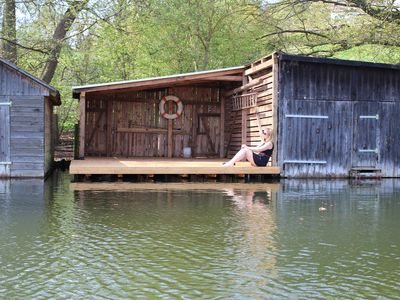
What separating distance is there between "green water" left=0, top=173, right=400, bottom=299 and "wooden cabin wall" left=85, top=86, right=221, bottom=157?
7.03 m

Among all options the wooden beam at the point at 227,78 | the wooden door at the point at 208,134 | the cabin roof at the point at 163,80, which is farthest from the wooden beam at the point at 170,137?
the wooden beam at the point at 227,78

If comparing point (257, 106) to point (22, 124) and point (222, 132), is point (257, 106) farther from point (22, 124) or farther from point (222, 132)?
point (22, 124)

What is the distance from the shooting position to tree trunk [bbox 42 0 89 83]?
2186 centimetres

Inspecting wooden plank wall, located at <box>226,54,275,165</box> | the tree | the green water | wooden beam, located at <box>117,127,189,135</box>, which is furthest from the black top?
the tree

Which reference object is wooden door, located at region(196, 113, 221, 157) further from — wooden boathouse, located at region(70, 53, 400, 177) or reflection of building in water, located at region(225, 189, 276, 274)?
reflection of building in water, located at region(225, 189, 276, 274)

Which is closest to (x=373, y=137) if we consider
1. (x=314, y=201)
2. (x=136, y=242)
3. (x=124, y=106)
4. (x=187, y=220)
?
(x=314, y=201)

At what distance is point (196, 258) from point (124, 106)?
12.4 m

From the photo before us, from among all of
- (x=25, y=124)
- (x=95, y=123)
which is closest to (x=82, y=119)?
(x=25, y=124)

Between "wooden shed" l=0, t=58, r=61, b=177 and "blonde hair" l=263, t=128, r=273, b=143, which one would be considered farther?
"blonde hair" l=263, t=128, r=273, b=143

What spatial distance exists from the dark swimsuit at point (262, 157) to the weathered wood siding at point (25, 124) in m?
4.90

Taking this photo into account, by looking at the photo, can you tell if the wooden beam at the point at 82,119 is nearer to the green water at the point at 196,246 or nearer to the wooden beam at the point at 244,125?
the wooden beam at the point at 244,125

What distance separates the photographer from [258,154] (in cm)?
1375

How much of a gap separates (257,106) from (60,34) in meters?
11.1

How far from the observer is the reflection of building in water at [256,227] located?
5.54m
